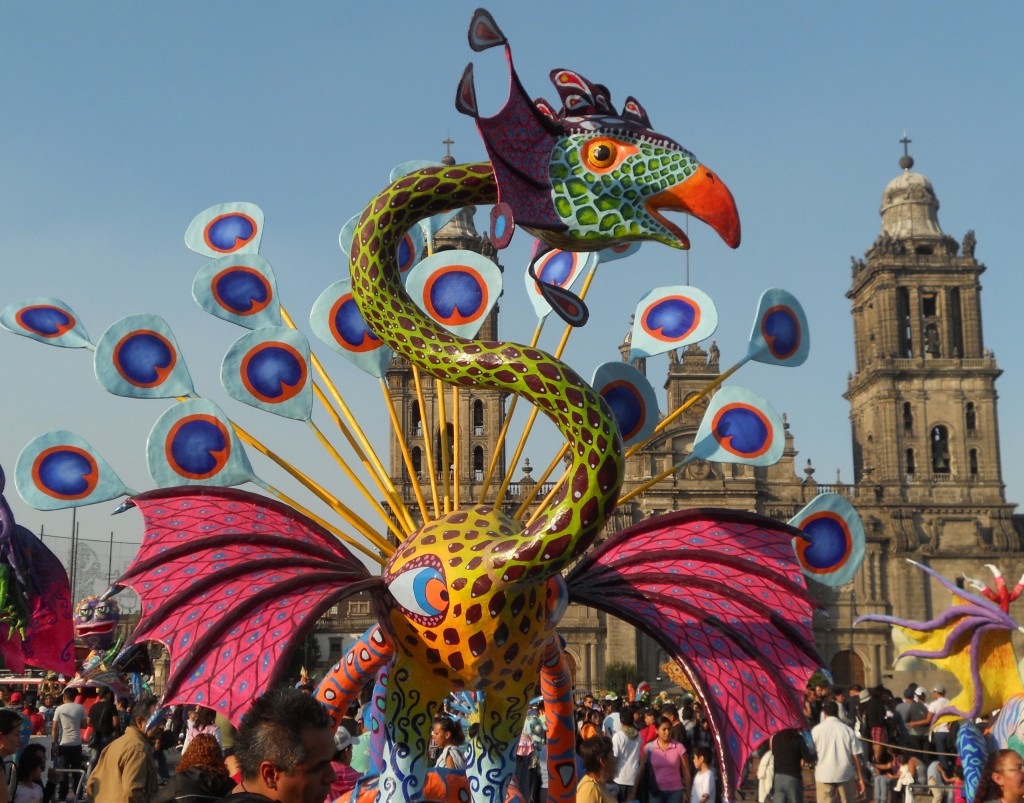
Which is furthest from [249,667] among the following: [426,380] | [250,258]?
[426,380]

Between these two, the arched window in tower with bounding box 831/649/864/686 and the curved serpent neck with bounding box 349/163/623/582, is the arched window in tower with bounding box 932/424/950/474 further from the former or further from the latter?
the curved serpent neck with bounding box 349/163/623/582

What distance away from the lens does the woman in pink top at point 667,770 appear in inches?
328

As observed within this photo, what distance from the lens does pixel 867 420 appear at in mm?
45750

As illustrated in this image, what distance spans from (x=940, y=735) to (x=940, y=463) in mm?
34635

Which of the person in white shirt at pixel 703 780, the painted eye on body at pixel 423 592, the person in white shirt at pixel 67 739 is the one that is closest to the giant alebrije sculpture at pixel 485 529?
the painted eye on body at pixel 423 592

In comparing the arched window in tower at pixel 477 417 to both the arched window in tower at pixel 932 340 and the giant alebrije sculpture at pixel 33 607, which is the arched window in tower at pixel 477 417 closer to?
the arched window in tower at pixel 932 340

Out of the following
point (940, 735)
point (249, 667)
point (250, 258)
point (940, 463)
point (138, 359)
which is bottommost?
point (940, 735)

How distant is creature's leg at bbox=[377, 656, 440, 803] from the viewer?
5613 millimetres

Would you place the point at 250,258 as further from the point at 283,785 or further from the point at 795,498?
the point at 795,498

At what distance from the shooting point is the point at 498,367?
523 centimetres

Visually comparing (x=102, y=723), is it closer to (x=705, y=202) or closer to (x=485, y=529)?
(x=485, y=529)

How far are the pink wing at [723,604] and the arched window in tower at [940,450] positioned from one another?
39.2 m

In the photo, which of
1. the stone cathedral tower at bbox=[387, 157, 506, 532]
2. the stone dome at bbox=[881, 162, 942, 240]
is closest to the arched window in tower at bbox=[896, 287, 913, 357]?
the stone dome at bbox=[881, 162, 942, 240]

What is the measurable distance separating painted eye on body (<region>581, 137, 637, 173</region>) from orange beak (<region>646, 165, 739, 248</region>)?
22 cm
